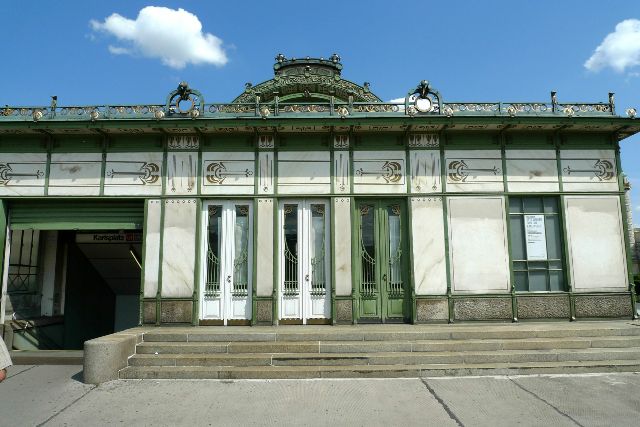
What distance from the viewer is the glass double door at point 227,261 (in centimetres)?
905

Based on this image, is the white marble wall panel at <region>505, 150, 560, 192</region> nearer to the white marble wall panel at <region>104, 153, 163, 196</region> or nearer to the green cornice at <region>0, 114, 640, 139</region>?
the green cornice at <region>0, 114, 640, 139</region>

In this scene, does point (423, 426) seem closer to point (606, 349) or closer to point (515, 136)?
point (606, 349)

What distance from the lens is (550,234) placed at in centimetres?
939

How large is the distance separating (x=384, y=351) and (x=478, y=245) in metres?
3.30

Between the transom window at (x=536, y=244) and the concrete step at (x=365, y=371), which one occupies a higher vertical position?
the transom window at (x=536, y=244)

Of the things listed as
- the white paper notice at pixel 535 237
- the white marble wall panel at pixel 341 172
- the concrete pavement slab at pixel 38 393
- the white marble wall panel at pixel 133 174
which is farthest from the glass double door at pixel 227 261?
the white paper notice at pixel 535 237

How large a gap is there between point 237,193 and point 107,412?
4.90 metres

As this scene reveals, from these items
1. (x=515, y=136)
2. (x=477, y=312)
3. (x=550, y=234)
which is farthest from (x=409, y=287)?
(x=515, y=136)

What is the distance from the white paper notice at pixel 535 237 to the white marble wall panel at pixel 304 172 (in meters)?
4.38

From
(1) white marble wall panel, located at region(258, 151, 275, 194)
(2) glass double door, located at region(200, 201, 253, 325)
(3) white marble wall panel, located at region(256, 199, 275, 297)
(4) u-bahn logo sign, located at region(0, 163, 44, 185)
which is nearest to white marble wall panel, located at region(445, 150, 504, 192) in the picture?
(1) white marble wall panel, located at region(258, 151, 275, 194)

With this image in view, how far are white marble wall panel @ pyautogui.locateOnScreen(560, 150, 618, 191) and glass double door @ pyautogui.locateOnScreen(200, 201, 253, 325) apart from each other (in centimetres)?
697

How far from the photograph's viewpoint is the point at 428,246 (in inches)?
359

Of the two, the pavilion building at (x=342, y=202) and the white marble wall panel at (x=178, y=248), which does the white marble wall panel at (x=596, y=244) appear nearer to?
the pavilion building at (x=342, y=202)

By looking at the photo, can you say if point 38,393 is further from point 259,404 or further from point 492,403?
point 492,403
